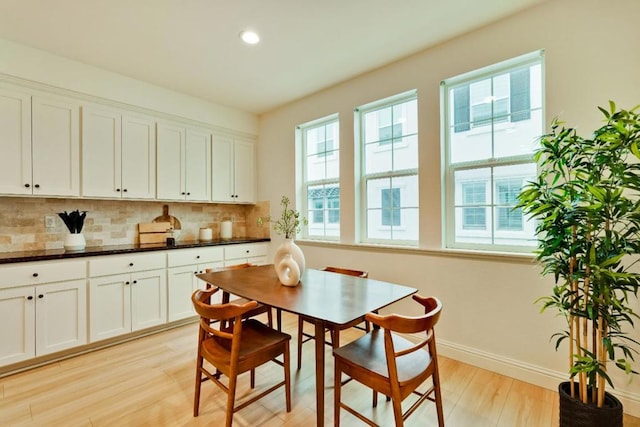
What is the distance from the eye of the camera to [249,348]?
1.72 metres

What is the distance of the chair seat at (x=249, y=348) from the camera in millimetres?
1640

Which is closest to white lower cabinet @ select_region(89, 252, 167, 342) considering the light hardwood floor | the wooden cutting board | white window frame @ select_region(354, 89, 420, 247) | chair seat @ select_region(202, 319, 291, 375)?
the light hardwood floor

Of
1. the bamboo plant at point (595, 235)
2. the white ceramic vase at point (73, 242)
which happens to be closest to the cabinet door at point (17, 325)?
the white ceramic vase at point (73, 242)

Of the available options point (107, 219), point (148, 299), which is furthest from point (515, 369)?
point (107, 219)

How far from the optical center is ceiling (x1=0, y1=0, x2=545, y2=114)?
214cm

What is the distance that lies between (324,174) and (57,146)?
8.78ft

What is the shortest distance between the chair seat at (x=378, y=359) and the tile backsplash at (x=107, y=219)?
9.22 feet

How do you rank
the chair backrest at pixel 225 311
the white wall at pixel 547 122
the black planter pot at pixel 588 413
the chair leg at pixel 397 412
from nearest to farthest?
the chair leg at pixel 397 412, the black planter pot at pixel 588 413, the chair backrest at pixel 225 311, the white wall at pixel 547 122

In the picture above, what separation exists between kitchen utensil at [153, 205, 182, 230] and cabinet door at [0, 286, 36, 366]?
1.49 m

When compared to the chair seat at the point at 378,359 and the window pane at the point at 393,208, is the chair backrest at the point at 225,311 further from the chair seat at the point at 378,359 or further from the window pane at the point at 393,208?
the window pane at the point at 393,208

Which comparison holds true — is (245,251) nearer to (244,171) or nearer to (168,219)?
(168,219)

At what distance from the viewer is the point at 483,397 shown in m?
2.01

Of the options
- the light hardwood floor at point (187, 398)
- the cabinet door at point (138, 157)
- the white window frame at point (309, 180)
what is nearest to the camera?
the light hardwood floor at point (187, 398)

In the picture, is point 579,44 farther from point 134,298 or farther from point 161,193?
point 134,298
